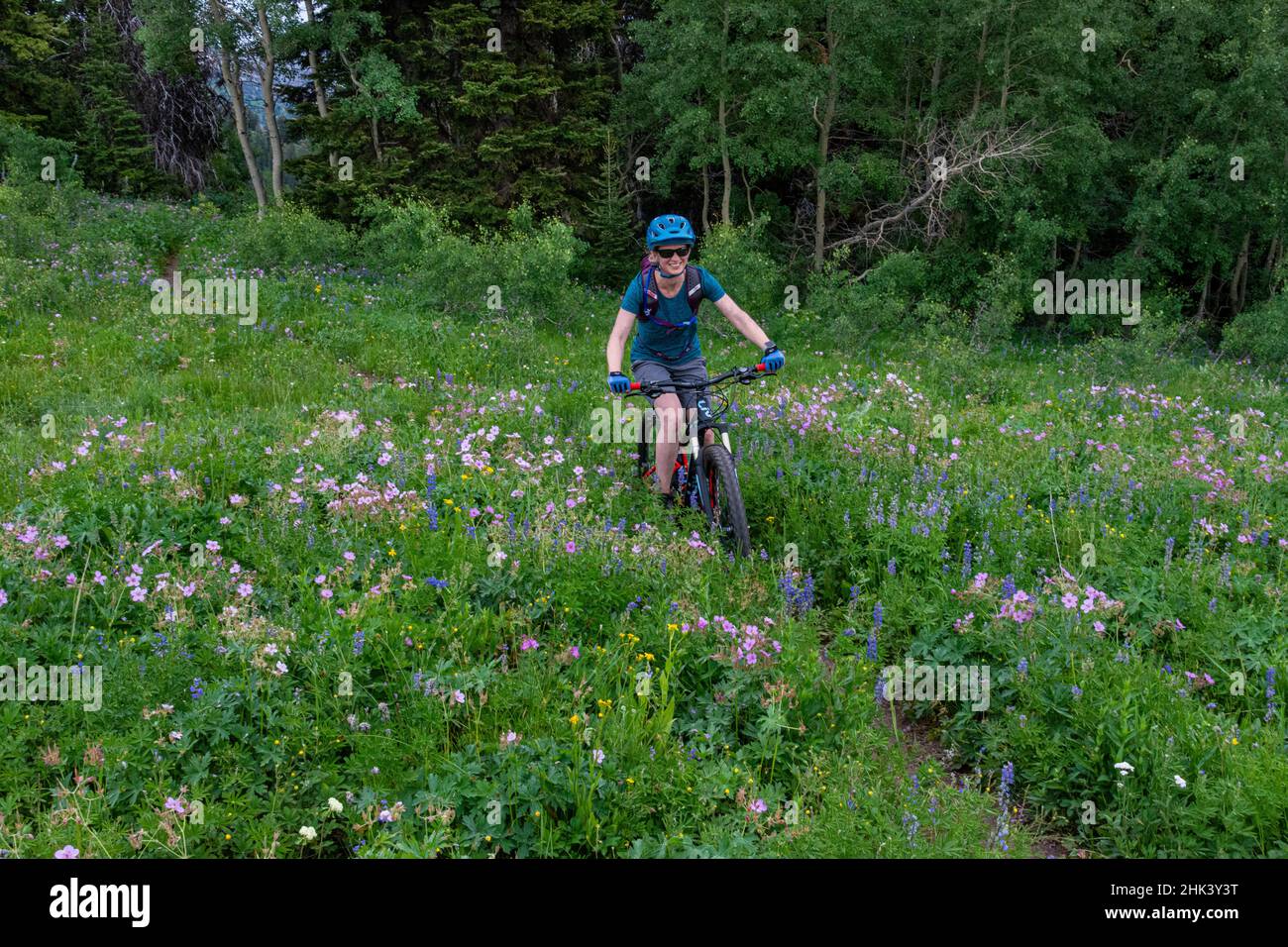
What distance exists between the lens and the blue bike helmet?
251 inches

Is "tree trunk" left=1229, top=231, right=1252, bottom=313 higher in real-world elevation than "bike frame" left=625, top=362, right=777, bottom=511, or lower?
higher

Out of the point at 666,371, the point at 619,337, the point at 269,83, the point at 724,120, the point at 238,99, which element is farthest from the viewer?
the point at 238,99

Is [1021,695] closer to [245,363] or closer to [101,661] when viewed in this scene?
[101,661]

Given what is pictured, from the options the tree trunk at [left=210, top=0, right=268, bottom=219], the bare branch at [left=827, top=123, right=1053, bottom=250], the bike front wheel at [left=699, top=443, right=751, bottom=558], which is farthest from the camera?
the tree trunk at [left=210, top=0, right=268, bottom=219]

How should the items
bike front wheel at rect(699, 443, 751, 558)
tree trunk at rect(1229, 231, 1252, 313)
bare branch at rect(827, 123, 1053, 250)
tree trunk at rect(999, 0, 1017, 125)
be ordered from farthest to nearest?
tree trunk at rect(1229, 231, 1252, 313) → tree trunk at rect(999, 0, 1017, 125) → bare branch at rect(827, 123, 1053, 250) → bike front wheel at rect(699, 443, 751, 558)

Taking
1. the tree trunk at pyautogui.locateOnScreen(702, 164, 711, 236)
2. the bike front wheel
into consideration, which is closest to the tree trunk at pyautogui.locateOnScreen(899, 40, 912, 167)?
the tree trunk at pyautogui.locateOnScreen(702, 164, 711, 236)

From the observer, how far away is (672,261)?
6586 mm

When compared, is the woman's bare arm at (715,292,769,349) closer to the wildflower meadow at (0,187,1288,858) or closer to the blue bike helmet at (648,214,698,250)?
the blue bike helmet at (648,214,698,250)

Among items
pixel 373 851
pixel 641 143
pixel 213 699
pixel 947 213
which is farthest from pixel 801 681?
pixel 641 143

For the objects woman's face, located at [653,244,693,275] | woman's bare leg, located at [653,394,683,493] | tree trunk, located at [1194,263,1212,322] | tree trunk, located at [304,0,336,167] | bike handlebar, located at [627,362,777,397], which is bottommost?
woman's bare leg, located at [653,394,683,493]

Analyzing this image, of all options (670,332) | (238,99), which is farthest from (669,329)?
(238,99)

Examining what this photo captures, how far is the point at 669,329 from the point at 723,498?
5.08ft

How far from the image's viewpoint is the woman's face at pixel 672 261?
6457mm

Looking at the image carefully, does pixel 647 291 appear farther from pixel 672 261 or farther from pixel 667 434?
pixel 667 434
